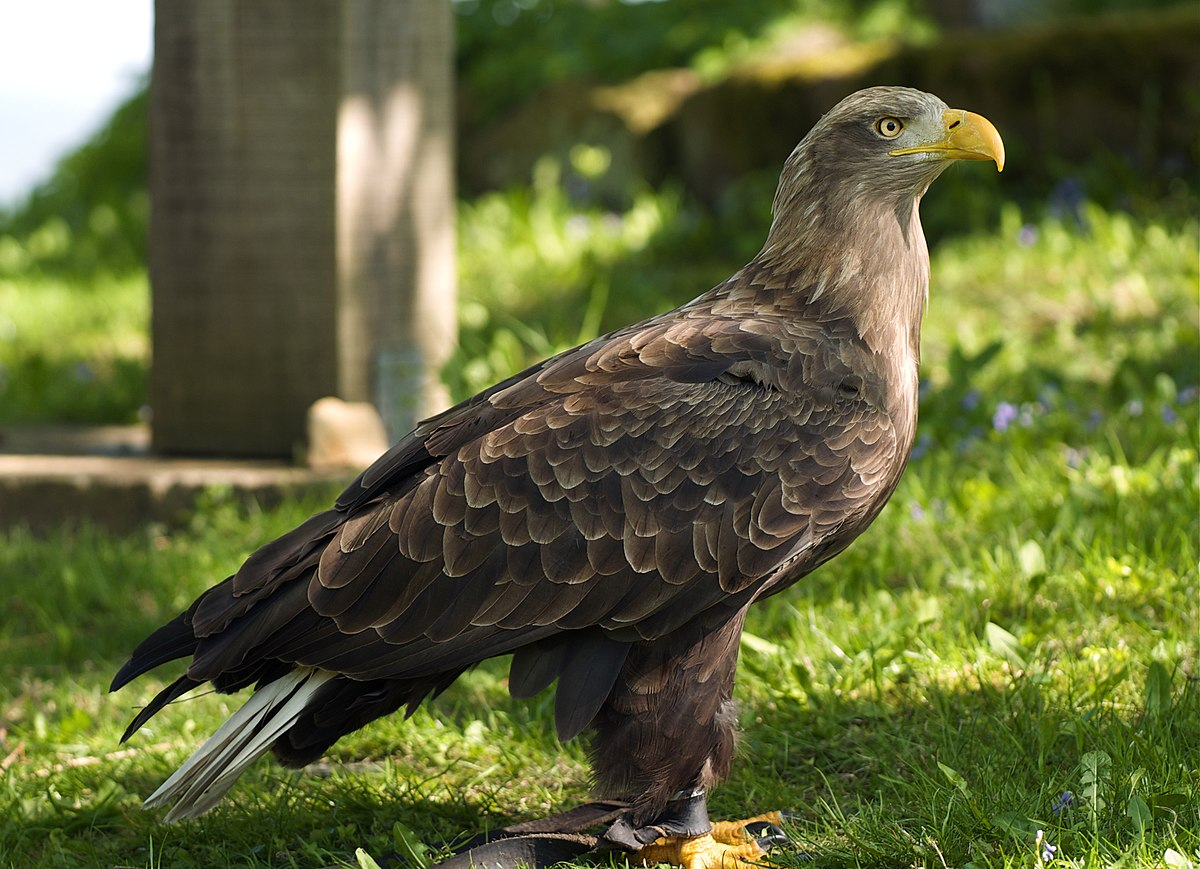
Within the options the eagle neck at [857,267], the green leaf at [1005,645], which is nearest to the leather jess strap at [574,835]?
the green leaf at [1005,645]

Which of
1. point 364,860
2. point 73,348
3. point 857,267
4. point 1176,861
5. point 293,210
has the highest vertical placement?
point 857,267

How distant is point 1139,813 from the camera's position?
2818mm

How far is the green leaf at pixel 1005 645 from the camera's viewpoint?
144 inches

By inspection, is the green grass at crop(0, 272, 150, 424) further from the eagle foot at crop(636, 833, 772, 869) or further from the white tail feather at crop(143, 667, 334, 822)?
the eagle foot at crop(636, 833, 772, 869)

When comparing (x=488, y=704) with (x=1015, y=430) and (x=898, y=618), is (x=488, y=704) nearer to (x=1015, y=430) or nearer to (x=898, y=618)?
(x=898, y=618)

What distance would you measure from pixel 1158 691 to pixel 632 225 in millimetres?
5892

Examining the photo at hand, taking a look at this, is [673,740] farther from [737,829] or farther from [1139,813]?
[1139,813]

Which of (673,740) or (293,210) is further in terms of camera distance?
(293,210)

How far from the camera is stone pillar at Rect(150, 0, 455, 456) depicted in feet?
19.5

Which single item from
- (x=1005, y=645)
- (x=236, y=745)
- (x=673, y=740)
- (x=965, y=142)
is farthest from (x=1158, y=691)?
(x=236, y=745)

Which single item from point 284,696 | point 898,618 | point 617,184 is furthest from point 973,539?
point 617,184

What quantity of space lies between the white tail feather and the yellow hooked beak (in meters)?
1.82

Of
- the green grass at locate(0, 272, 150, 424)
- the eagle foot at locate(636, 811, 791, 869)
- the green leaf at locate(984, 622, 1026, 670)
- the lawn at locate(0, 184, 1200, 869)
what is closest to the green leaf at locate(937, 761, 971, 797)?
the lawn at locate(0, 184, 1200, 869)

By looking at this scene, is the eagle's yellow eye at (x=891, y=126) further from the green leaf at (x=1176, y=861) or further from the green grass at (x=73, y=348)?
the green grass at (x=73, y=348)
